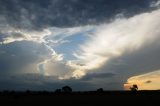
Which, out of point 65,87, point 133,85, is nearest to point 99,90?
point 65,87
